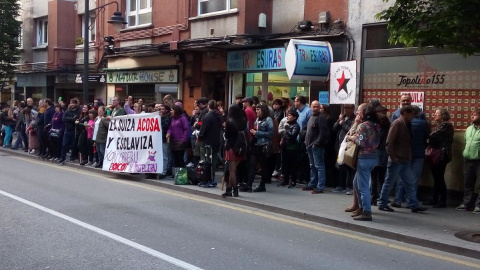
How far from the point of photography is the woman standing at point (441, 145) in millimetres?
10727

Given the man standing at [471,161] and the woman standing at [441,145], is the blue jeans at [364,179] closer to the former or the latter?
the woman standing at [441,145]

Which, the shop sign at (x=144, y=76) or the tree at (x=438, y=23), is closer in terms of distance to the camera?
the tree at (x=438, y=23)

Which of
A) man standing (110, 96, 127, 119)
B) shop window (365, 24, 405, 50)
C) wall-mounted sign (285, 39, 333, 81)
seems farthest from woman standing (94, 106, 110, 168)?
shop window (365, 24, 405, 50)

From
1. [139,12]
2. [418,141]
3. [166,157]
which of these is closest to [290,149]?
[418,141]

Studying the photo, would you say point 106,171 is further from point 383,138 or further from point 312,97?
point 383,138

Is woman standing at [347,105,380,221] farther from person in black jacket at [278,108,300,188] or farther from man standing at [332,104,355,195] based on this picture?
person in black jacket at [278,108,300,188]

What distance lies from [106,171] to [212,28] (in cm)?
519

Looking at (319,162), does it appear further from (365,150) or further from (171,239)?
(171,239)

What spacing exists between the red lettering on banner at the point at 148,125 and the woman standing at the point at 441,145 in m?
6.45

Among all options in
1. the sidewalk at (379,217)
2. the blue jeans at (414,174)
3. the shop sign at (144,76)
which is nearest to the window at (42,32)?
the shop sign at (144,76)

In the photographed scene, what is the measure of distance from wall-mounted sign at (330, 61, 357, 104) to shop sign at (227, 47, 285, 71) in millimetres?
2725

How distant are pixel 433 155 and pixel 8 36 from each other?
22.4 metres

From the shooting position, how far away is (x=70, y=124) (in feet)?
57.6

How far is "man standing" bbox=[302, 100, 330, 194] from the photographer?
40.0 feet
